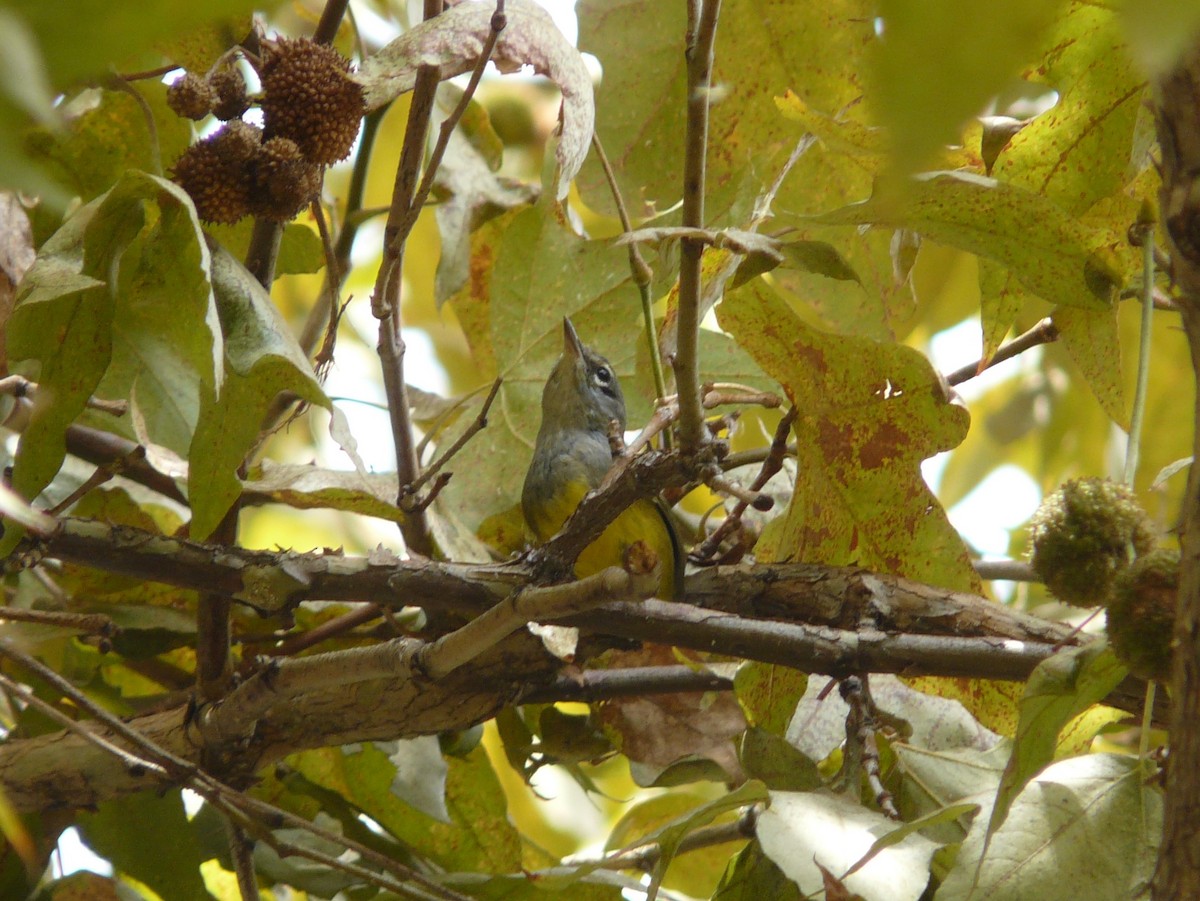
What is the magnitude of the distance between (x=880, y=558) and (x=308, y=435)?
6.02 ft

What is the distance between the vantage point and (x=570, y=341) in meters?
1.71

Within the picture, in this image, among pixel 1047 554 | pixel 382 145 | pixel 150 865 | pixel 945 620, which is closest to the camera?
pixel 1047 554

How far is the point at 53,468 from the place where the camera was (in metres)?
1.09

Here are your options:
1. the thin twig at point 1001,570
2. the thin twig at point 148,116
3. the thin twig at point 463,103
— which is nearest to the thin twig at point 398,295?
the thin twig at point 463,103

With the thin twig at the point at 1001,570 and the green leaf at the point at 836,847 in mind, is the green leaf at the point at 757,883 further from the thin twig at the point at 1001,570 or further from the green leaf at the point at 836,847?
the thin twig at the point at 1001,570

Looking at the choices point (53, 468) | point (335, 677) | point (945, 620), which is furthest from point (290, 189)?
point (945, 620)

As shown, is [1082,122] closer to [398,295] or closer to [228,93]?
[398,295]

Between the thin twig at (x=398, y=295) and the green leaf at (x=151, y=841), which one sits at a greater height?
the thin twig at (x=398, y=295)

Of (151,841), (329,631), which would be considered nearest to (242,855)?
(151,841)

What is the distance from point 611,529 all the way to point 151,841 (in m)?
0.80

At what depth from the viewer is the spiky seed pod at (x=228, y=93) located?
1173 millimetres

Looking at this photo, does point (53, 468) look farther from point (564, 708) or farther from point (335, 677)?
point (564, 708)

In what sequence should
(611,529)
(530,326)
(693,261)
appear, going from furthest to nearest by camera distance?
(611,529)
(530,326)
(693,261)

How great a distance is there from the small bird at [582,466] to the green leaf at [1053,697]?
22.1 inches
